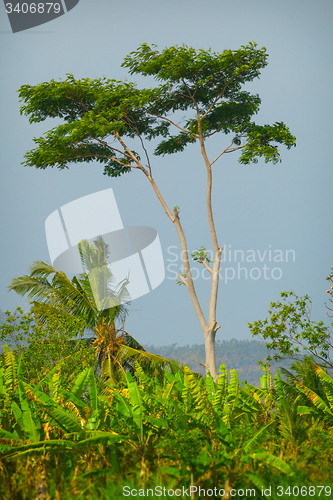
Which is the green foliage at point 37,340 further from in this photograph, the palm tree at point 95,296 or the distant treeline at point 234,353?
the distant treeline at point 234,353

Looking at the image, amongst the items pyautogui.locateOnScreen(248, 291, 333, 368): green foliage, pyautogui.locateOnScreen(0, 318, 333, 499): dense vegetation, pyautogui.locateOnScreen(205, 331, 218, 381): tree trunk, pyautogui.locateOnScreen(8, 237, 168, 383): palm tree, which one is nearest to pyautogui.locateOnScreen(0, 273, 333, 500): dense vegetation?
pyautogui.locateOnScreen(0, 318, 333, 499): dense vegetation

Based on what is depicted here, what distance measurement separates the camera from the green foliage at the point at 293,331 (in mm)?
8219

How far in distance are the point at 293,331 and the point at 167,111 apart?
7034 millimetres

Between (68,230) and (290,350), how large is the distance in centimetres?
589

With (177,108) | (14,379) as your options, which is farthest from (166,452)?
(177,108)

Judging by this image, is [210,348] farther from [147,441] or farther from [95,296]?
[147,441]

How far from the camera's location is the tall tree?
10.2 meters

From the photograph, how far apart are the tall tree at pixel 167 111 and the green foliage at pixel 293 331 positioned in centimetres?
148

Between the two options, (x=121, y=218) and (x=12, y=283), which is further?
(x=12, y=283)

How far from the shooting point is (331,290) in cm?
744

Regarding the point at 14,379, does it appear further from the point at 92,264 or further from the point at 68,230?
the point at 92,264

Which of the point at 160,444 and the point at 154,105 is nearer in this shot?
the point at 160,444

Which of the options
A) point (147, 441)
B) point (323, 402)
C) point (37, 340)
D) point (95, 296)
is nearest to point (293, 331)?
point (323, 402)

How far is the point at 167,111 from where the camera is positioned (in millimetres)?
11492
